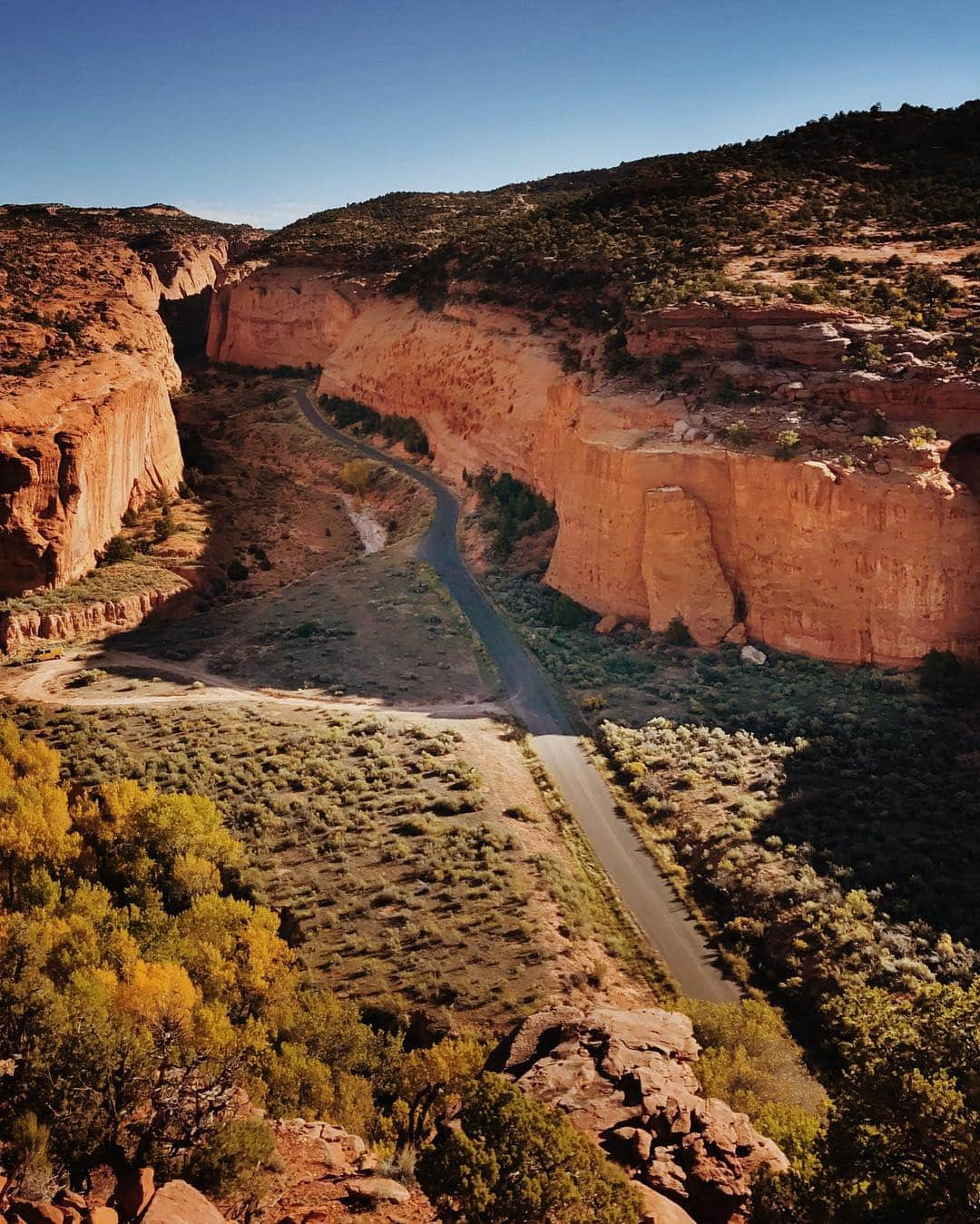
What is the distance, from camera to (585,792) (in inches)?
1081

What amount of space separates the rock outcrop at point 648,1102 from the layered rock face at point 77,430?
981 inches

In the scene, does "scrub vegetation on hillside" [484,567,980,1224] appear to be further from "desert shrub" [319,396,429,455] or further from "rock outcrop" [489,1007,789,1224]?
"desert shrub" [319,396,429,455]

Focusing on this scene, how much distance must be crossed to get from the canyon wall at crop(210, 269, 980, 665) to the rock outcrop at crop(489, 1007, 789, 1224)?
53.7ft

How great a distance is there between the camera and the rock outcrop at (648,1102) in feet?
45.5

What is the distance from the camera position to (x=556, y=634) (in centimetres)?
3638

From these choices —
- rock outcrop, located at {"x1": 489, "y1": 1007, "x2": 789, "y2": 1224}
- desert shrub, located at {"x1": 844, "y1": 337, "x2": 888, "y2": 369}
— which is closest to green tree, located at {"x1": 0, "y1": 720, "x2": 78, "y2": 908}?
rock outcrop, located at {"x1": 489, "y1": 1007, "x2": 789, "y2": 1224}

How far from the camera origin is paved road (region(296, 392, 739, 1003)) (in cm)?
2145

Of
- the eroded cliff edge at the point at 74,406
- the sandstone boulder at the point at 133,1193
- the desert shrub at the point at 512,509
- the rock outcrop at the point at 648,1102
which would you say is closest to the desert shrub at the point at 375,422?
the desert shrub at the point at 512,509

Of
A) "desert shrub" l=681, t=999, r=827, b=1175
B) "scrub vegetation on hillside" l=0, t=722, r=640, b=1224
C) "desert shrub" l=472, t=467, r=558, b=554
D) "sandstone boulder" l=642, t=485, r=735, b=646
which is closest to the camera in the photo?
"scrub vegetation on hillside" l=0, t=722, r=640, b=1224

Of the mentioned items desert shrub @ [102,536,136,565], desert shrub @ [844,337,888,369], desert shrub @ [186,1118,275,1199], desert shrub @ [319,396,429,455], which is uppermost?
desert shrub @ [844,337,888,369]

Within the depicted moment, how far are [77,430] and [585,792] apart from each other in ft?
74.4

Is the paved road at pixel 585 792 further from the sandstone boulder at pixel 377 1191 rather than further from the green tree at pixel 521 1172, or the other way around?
the sandstone boulder at pixel 377 1191

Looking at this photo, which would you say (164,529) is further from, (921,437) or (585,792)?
(921,437)

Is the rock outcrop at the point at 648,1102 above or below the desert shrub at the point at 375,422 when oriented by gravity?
below
